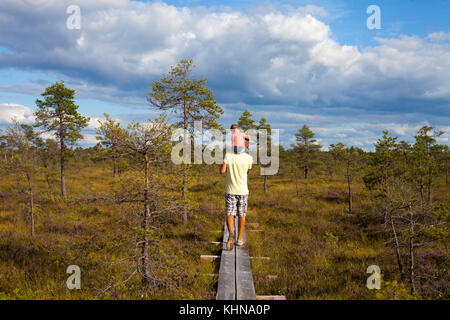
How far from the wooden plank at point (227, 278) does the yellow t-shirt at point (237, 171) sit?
5.44ft

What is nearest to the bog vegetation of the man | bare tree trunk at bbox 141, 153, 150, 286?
bare tree trunk at bbox 141, 153, 150, 286

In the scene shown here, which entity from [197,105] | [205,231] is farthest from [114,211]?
[197,105]

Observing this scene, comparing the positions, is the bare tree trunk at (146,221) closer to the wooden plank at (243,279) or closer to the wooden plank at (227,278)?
the wooden plank at (227,278)

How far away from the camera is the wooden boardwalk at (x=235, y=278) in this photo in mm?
4500

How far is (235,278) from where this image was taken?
503 centimetres

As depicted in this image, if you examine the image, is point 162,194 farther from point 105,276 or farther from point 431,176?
point 431,176

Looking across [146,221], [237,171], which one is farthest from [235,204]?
[146,221]

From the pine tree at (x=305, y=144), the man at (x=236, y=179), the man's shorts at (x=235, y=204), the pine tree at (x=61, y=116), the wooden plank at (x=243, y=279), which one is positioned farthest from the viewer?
the pine tree at (x=305, y=144)

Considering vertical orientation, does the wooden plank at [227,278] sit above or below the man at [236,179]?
below

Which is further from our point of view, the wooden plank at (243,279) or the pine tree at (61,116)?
the pine tree at (61,116)

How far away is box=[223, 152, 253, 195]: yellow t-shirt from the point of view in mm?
5816

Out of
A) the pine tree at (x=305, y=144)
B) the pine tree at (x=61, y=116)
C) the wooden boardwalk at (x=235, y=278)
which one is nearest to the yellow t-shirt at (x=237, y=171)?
the wooden boardwalk at (x=235, y=278)

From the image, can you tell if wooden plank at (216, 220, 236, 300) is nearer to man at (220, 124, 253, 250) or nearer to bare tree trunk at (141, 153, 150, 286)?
man at (220, 124, 253, 250)
